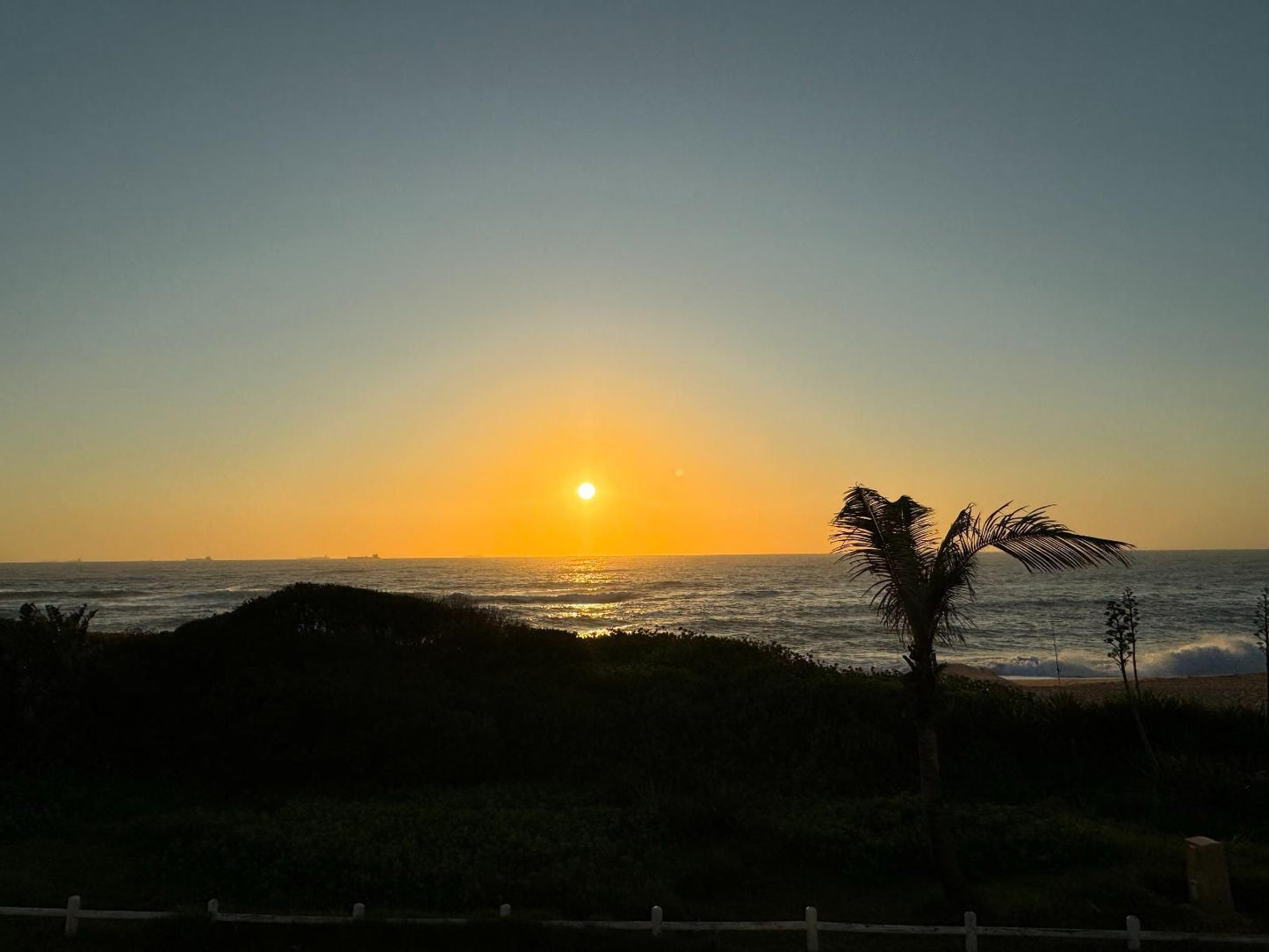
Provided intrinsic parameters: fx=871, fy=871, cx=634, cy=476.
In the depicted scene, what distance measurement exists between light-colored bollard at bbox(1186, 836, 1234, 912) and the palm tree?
259 centimetres

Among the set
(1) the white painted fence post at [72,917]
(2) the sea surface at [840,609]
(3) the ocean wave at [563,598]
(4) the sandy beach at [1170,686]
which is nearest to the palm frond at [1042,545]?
(1) the white painted fence post at [72,917]

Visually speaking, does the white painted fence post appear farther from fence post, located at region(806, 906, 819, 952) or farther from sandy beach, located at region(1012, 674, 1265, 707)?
sandy beach, located at region(1012, 674, 1265, 707)

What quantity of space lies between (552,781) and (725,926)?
700 centimetres

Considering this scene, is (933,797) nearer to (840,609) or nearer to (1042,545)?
(1042,545)

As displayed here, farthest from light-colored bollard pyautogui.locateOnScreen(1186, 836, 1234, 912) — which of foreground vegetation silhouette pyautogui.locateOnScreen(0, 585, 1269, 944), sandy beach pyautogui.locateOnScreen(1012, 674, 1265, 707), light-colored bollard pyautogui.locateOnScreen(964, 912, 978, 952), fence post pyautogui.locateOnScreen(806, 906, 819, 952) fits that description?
sandy beach pyautogui.locateOnScreen(1012, 674, 1265, 707)

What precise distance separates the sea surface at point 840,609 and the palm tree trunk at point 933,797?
33217 millimetres

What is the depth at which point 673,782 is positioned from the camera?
49.8ft

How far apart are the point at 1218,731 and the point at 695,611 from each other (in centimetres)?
5942

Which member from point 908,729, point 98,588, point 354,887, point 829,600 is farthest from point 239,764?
point 98,588

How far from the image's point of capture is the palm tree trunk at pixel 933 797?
33.7 feet

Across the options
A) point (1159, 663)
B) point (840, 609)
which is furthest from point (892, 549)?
point (840, 609)

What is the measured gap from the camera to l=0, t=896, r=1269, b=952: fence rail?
29.8 feet

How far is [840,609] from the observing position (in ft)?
242

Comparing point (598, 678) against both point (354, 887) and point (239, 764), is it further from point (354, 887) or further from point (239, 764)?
point (354, 887)
